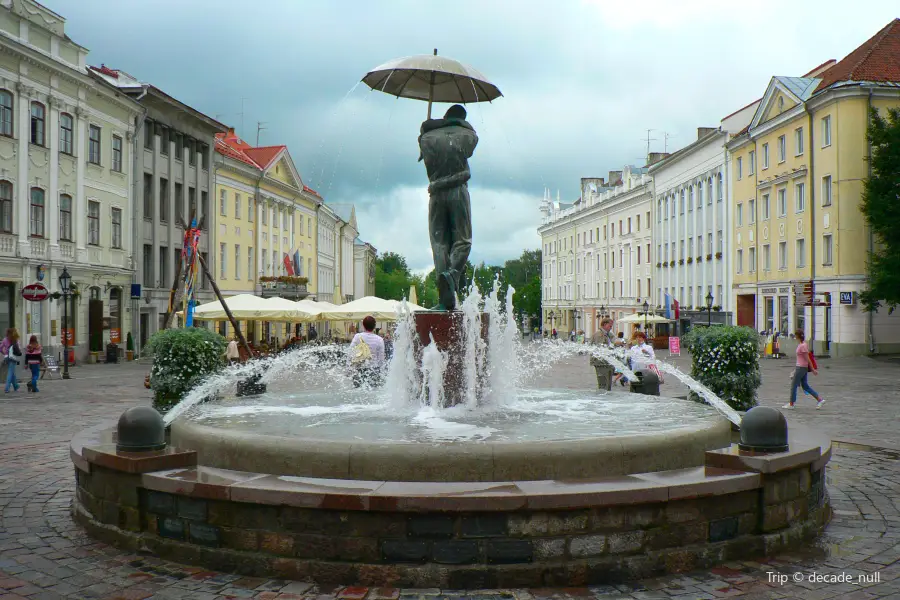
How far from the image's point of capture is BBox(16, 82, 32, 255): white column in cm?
3097

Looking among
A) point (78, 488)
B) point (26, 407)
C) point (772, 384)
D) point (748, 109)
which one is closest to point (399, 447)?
point (78, 488)

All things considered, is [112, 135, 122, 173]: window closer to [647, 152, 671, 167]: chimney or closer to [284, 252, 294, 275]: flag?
[284, 252, 294, 275]: flag

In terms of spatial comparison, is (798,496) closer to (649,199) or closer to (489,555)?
(489,555)

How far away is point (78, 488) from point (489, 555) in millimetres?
3900

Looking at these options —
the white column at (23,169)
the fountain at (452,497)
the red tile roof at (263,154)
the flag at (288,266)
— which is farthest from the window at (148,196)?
the fountain at (452,497)

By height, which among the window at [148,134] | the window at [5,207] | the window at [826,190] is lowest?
the window at [5,207]

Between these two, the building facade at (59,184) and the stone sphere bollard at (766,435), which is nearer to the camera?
the stone sphere bollard at (766,435)

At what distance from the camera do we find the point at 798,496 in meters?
6.73

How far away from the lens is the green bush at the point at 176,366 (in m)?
11.2

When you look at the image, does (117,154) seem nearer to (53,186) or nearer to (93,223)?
(93,223)

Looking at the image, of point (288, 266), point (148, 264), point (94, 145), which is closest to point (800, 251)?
point (288, 266)

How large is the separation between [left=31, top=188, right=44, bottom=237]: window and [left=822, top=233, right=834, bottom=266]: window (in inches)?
1370

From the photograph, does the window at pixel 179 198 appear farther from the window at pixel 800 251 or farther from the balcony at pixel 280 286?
the window at pixel 800 251

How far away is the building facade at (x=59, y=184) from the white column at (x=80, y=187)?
0.04 metres
